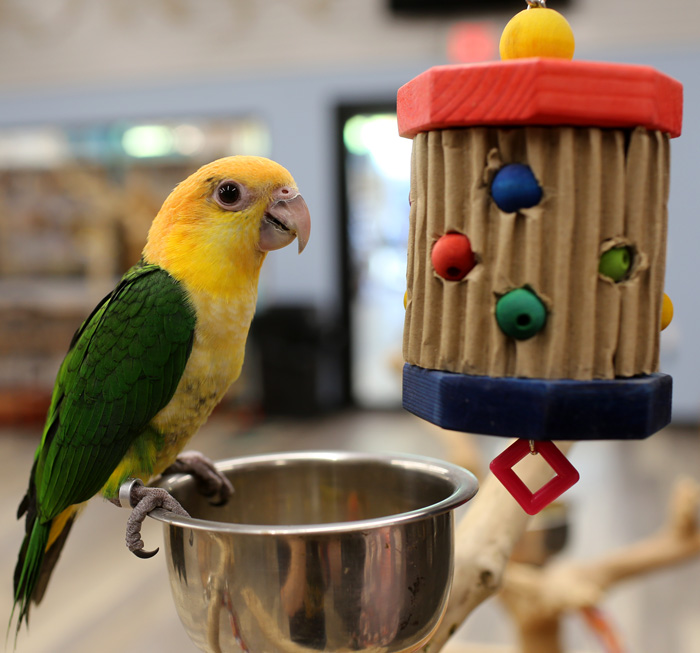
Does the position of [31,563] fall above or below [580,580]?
above

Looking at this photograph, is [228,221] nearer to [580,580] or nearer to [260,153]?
[580,580]

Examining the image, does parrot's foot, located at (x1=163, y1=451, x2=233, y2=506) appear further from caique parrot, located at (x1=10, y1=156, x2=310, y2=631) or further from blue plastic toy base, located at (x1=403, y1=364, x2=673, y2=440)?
blue plastic toy base, located at (x1=403, y1=364, x2=673, y2=440)

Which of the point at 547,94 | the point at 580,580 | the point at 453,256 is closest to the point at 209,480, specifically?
the point at 453,256

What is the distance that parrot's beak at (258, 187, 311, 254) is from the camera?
2.29 ft

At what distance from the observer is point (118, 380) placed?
2.25ft

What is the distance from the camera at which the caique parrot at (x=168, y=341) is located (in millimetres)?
685

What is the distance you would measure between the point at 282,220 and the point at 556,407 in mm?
329

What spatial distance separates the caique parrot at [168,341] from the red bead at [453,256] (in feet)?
0.68

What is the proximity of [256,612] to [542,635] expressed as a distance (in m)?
1.05

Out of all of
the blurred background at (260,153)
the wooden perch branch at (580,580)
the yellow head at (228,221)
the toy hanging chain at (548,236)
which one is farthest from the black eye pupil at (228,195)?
the blurred background at (260,153)

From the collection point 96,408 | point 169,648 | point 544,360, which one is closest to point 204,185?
point 96,408

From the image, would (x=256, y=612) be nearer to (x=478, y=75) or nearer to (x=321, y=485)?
(x=321, y=485)

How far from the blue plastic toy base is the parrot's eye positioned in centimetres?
29

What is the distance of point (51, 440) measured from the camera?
73 cm
